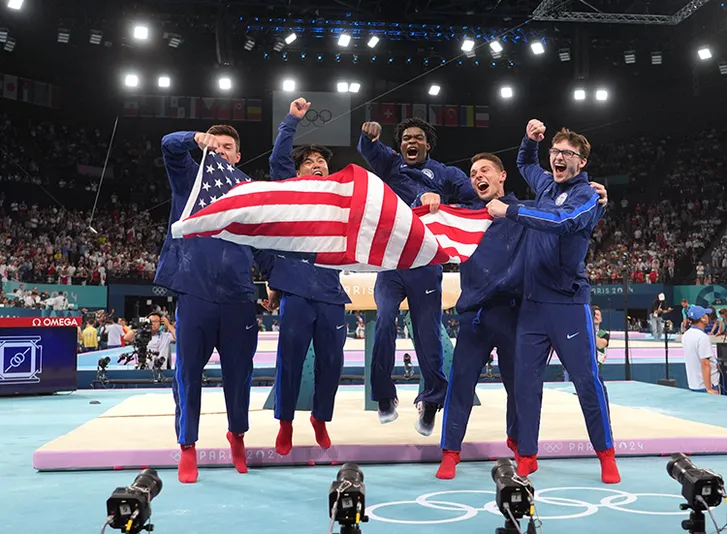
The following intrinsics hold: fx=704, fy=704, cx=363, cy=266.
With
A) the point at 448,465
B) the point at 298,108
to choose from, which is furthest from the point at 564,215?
the point at 298,108

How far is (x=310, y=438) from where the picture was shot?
17.5ft

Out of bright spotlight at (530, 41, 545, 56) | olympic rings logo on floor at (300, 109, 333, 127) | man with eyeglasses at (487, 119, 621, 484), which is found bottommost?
man with eyeglasses at (487, 119, 621, 484)

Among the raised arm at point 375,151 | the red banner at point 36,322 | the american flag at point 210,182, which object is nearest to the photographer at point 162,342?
the red banner at point 36,322

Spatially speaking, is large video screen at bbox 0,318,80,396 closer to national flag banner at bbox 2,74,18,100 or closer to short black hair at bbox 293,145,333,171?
short black hair at bbox 293,145,333,171

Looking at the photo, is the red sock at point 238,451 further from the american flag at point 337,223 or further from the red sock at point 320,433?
the american flag at point 337,223

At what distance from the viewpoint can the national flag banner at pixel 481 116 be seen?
32625 millimetres

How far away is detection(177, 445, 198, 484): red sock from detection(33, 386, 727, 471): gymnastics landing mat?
0.38 meters

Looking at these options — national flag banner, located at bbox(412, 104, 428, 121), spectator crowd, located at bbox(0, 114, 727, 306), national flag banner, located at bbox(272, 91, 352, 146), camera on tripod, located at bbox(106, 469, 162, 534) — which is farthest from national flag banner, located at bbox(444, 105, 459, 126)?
camera on tripod, located at bbox(106, 469, 162, 534)

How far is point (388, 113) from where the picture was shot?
30891 mm

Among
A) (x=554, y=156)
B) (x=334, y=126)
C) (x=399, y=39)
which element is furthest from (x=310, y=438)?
(x=334, y=126)

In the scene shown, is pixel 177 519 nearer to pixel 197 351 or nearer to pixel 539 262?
pixel 197 351

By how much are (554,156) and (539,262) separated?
0.70 metres

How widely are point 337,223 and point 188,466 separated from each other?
179cm

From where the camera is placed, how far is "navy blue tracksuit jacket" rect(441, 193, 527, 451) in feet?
15.2
